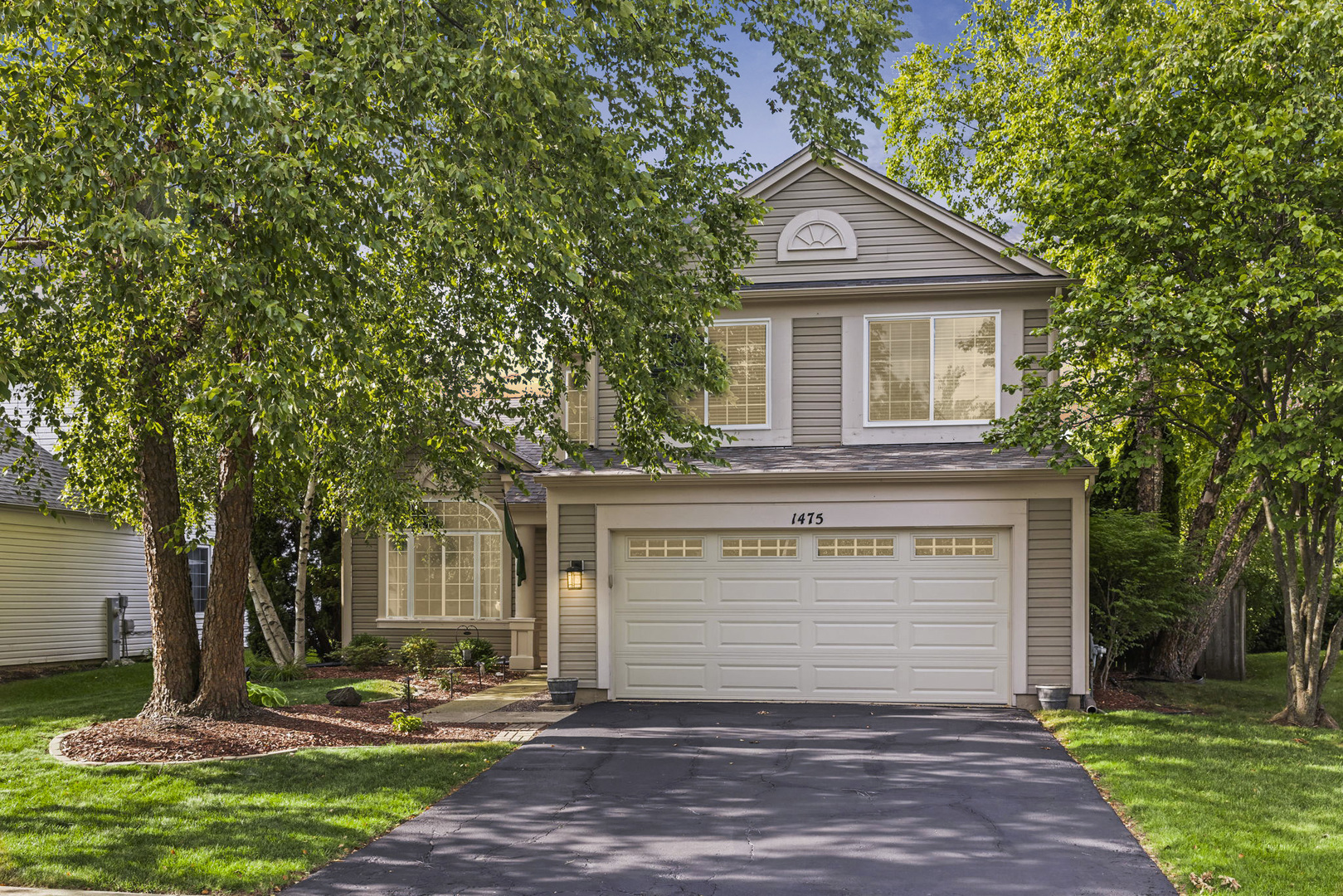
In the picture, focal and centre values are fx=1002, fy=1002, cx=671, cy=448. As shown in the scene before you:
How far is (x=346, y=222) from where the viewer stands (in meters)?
6.84

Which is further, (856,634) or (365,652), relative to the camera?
(365,652)

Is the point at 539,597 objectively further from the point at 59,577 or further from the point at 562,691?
the point at 59,577

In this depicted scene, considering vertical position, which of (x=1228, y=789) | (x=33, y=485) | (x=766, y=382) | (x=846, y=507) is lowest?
(x=1228, y=789)

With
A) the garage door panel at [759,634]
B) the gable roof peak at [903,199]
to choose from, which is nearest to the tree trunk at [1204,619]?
the gable roof peak at [903,199]

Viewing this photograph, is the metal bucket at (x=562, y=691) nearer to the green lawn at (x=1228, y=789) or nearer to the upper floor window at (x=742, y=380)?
the upper floor window at (x=742, y=380)

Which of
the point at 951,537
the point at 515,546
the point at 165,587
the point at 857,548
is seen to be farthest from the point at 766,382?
the point at 165,587

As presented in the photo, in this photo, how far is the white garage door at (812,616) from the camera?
12.6 meters

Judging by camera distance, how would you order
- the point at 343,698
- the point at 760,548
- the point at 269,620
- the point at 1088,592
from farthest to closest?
the point at 269,620
the point at 760,548
the point at 1088,592
the point at 343,698

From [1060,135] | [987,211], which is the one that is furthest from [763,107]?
[987,211]

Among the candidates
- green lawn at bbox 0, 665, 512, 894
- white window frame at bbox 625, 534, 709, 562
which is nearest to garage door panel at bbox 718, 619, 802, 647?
white window frame at bbox 625, 534, 709, 562

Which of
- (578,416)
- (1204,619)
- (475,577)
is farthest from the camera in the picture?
(475,577)

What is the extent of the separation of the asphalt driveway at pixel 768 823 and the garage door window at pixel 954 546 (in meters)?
2.40

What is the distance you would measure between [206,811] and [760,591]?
7.33 meters

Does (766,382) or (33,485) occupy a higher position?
(766,382)
